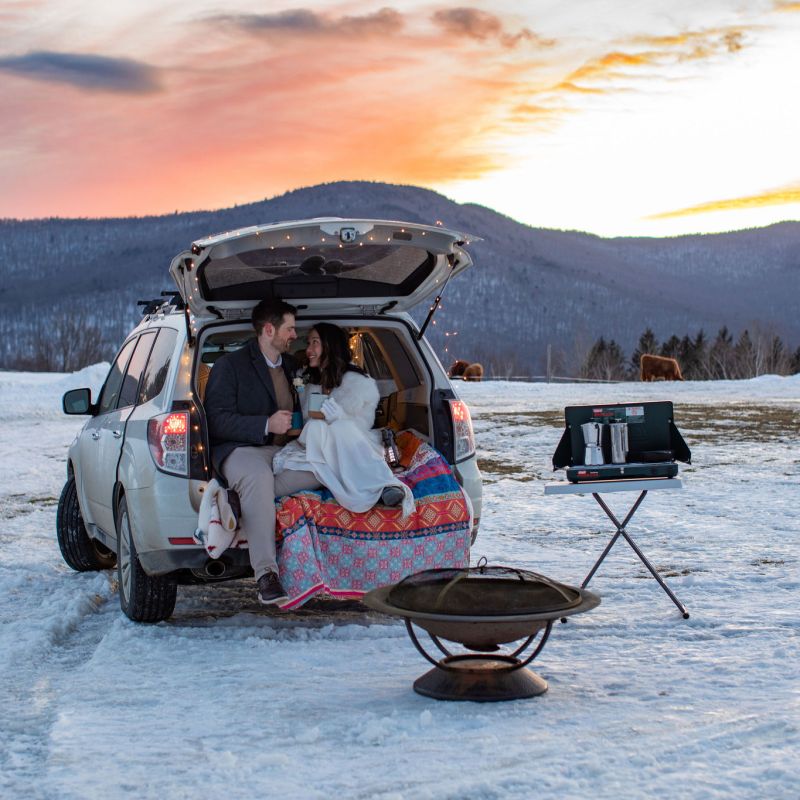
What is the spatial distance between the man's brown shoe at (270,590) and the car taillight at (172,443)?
71cm

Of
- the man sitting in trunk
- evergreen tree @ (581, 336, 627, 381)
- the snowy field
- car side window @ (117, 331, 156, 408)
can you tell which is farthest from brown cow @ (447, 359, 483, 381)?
evergreen tree @ (581, 336, 627, 381)

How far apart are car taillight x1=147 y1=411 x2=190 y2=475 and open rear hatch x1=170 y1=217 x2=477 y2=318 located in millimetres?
799

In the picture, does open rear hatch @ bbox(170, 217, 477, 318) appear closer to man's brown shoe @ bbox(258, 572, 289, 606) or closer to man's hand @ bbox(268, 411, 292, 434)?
man's hand @ bbox(268, 411, 292, 434)

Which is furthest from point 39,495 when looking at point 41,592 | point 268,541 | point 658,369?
point 658,369

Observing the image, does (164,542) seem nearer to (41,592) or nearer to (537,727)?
(41,592)

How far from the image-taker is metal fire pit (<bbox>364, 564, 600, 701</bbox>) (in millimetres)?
5180

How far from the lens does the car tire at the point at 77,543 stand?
8.92m

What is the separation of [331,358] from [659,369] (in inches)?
1870

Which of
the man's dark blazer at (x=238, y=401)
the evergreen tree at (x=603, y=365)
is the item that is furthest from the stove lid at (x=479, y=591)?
the evergreen tree at (x=603, y=365)

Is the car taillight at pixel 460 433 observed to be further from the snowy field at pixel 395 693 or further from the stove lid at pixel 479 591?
the stove lid at pixel 479 591

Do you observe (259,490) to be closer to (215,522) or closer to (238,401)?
(215,522)

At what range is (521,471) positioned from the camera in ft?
50.8

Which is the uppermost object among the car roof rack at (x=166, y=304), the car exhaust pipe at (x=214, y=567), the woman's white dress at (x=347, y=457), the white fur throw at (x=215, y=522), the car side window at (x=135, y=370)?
the car roof rack at (x=166, y=304)

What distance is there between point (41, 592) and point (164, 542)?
1894mm
